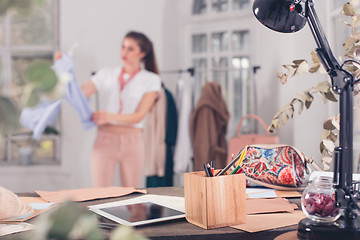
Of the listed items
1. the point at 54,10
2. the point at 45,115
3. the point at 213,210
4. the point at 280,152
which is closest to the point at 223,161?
the point at 45,115

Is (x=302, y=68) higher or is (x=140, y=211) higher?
(x=302, y=68)

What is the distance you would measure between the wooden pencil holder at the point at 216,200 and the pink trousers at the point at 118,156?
2.13 metres

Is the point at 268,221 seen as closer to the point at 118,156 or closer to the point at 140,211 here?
the point at 140,211

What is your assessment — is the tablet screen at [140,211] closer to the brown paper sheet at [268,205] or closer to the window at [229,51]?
the brown paper sheet at [268,205]

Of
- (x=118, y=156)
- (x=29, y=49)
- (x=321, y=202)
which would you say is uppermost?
(x=29, y=49)

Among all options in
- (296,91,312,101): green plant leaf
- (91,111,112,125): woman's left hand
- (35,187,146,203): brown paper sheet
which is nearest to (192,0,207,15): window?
(91,111,112,125): woman's left hand

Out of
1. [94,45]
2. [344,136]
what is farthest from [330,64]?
[94,45]

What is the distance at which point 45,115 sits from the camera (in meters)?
2.90

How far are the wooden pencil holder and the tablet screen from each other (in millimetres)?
90

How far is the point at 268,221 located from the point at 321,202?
0.18 meters

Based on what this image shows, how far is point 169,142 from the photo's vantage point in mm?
3539

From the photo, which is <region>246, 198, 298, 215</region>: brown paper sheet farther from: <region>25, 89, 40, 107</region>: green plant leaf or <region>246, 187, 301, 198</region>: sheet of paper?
<region>25, 89, 40, 107</region>: green plant leaf

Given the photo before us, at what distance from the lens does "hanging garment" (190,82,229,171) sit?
335 centimetres

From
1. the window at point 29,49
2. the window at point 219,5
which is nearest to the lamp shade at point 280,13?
the window at point 219,5
